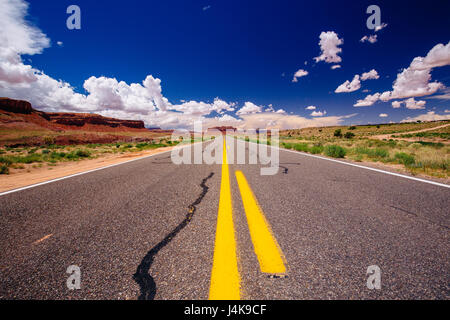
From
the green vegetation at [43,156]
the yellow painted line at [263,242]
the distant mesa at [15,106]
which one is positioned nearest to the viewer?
the yellow painted line at [263,242]

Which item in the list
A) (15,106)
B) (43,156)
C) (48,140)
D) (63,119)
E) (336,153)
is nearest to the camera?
(336,153)

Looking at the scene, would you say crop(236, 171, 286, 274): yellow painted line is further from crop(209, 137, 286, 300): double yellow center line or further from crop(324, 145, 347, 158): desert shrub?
crop(324, 145, 347, 158): desert shrub

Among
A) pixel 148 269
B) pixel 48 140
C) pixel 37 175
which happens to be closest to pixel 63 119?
pixel 48 140

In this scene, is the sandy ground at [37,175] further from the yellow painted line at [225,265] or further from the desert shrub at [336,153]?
the desert shrub at [336,153]

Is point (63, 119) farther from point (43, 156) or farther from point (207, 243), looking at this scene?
point (207, 243)

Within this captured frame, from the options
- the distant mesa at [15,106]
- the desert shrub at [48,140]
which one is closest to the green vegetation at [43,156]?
the desert shrub at [48,140]

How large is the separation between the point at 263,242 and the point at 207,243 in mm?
521

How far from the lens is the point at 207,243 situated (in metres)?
1.66

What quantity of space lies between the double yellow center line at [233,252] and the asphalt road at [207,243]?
0.15ft

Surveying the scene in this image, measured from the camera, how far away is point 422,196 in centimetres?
281

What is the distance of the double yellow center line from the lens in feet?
3.81

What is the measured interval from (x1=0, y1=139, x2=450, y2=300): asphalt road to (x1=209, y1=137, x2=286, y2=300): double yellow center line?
0.05m

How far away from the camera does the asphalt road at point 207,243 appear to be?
118cm

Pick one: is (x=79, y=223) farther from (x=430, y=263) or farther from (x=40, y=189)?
(x=430, y=263)
